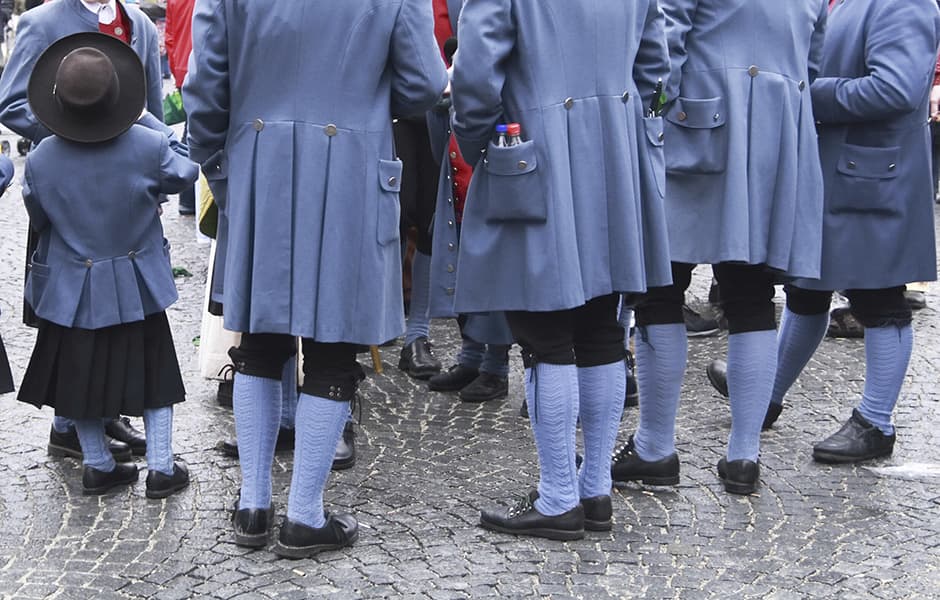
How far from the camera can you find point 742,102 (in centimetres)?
481

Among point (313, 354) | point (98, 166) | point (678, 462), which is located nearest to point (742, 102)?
point (678, 462)

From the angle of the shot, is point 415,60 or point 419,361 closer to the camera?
point 415,60

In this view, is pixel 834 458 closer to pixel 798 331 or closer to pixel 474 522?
pixel 798 331

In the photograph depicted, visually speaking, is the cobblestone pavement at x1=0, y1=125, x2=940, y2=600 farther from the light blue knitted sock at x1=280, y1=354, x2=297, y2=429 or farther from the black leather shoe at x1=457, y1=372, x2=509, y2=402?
the light blue knitted sock at x1=280, y1=354, x2=297, y2=429

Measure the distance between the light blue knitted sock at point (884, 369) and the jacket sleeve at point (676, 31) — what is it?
53.8 inches

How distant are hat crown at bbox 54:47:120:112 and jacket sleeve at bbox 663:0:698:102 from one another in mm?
1859

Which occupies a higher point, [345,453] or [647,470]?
[647,470]

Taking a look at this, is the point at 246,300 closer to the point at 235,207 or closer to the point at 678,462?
the point at 235,207

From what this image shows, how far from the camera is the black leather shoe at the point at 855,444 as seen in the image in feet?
17.8

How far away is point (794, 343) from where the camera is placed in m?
5.73

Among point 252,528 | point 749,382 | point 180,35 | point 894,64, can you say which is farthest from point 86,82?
point 180,35

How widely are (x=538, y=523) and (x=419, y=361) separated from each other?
2.20 m

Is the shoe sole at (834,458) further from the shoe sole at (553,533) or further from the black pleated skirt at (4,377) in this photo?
the black pleated skirt at (4,377)

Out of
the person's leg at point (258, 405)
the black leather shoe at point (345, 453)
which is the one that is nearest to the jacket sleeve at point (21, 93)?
the person's leg at point (258, 405)
